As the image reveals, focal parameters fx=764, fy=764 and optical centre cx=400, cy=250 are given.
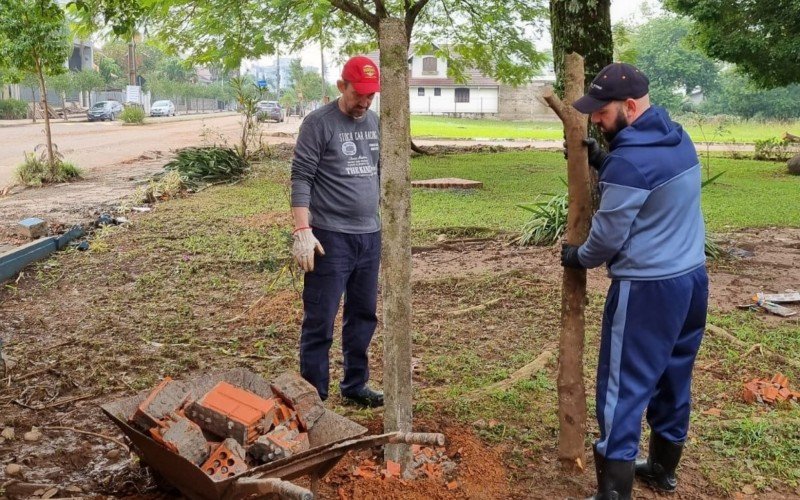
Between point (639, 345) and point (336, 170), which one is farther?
point (336, 170)

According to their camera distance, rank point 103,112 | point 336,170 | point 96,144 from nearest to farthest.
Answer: point 336,170, point 96,144, point 103,112

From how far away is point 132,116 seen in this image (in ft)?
131

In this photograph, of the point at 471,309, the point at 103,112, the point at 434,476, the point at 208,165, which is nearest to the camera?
the point at 434,476

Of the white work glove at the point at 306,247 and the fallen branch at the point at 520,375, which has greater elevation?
the white work glove at the point at 306,247

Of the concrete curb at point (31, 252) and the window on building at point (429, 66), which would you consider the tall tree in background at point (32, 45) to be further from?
the window on building at point (429, 66)

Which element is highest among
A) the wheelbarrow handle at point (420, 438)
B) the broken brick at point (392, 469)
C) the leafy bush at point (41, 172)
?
the leafy bush at point (41, 172)

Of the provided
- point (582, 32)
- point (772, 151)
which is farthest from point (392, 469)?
point (772, 151)

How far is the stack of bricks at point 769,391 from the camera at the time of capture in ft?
15.1

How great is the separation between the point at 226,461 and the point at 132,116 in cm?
3982

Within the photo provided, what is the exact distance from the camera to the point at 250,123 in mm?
17781

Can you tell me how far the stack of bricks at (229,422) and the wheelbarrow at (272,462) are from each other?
0.06 meters

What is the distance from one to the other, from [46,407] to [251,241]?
17.2ft

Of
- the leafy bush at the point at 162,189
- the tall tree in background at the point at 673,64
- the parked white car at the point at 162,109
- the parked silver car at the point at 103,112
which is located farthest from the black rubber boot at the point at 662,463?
the tall tree in background at the point at 673,64

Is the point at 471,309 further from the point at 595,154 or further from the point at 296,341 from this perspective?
the point at 595,154
